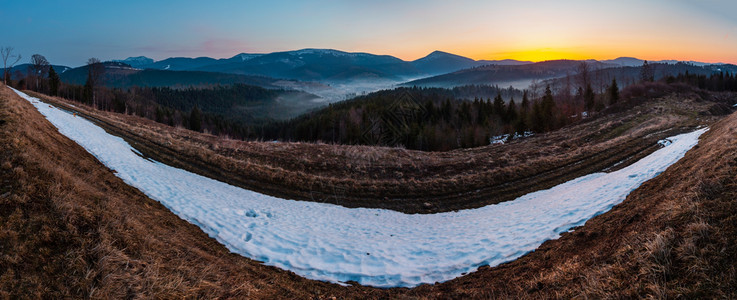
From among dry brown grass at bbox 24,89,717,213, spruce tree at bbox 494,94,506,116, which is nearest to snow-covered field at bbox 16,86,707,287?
dry brown grass at bbox 24,89,717,213

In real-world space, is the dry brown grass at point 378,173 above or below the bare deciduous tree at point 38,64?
below

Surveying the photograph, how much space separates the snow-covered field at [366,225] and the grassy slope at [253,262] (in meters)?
0.72

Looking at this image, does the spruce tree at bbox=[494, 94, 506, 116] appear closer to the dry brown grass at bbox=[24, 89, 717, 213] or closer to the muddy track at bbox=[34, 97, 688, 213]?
the dry brown grass at bbox=[24, 89, 717, 213]

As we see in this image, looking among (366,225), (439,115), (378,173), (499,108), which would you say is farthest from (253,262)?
(439,115)

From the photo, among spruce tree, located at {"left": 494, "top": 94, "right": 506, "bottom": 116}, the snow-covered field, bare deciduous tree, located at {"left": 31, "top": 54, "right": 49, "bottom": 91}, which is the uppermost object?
bare deciduous tree, located at {"left": 31, "top": 54, "right": 49, "bottom": 91}

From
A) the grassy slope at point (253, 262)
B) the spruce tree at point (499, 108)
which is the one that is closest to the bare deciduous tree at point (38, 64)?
the grassy slope at point (253, 262)

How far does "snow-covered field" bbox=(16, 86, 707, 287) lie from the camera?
26.4ft

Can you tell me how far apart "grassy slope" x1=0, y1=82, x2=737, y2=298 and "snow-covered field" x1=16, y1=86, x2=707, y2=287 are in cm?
72

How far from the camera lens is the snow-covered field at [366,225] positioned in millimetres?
8055

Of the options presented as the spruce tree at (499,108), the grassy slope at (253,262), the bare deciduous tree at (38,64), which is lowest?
the grassy slope at (253,262)

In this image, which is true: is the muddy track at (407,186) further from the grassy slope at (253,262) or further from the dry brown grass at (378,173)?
the grassy slope at (253,262)

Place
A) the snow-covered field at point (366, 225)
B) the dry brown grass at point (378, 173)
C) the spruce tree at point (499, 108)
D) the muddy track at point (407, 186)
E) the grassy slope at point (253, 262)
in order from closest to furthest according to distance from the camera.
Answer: the grassy slope at point (253, 262), the snow-covered field at point (366, 225), the muddy track at point (407, 186), the dry brown grass at point (378, 173), the spruce tree at point (499, 108)

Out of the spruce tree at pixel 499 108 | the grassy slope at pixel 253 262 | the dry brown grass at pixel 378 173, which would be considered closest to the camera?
the grassy slope at pixel 253 262

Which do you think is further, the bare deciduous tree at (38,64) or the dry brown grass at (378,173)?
the bare deciduous tree at (38,64)
